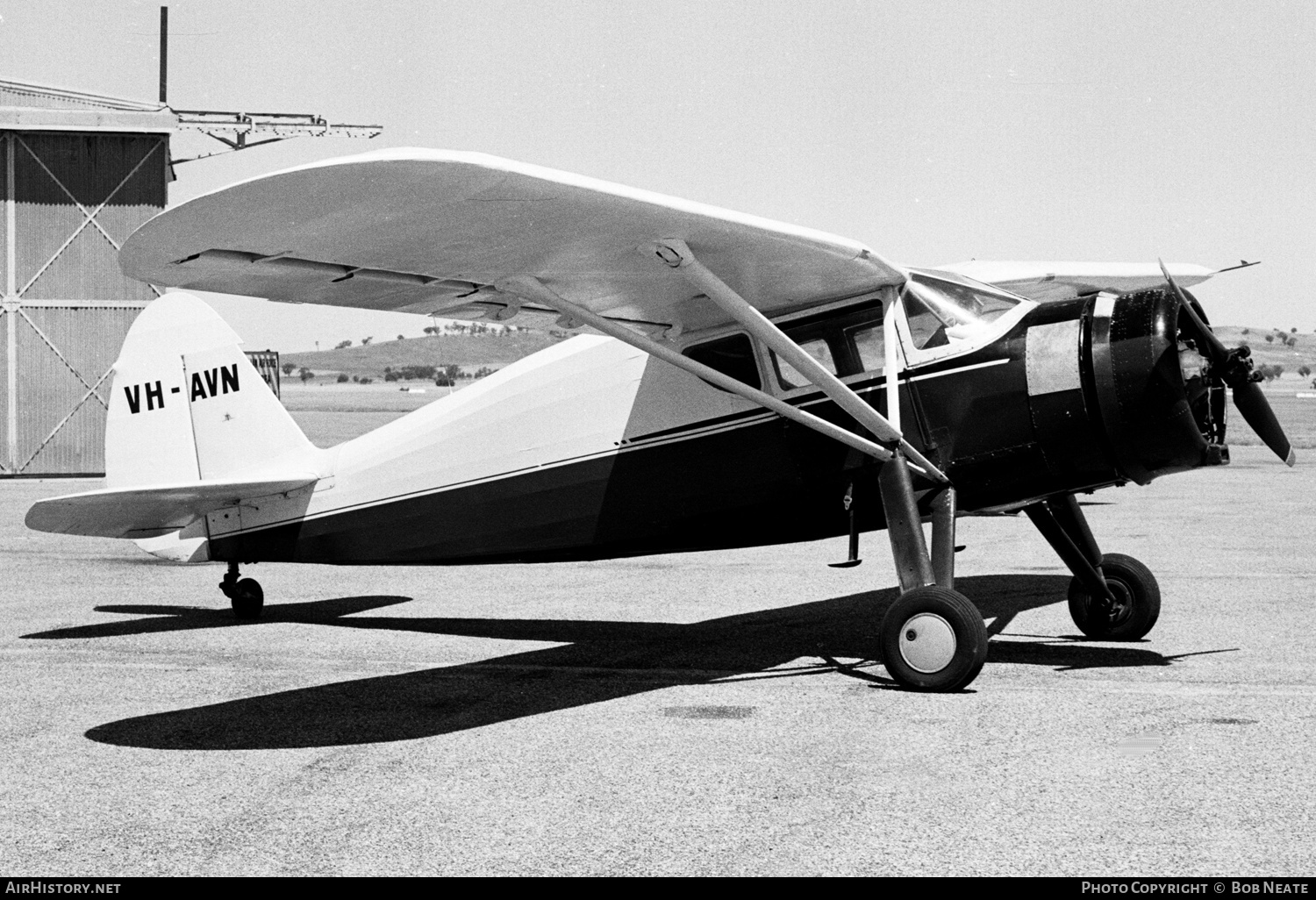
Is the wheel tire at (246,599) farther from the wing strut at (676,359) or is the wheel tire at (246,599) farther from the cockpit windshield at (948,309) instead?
the cockpit windshield at (948,309)

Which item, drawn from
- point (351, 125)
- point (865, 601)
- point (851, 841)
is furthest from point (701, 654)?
point (351, 125)

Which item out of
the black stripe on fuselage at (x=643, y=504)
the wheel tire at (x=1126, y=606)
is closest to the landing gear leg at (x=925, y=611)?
the black stripe on fuselage at (x=643, y=504)

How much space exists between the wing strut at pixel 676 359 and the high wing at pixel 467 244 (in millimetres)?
104

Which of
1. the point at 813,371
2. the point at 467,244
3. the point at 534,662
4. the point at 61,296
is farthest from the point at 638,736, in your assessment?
the point at 61,296

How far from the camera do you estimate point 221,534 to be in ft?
34.3

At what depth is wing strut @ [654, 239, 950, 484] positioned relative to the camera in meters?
7.52

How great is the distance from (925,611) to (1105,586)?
2.25 meters

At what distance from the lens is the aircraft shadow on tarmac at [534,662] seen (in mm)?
6707

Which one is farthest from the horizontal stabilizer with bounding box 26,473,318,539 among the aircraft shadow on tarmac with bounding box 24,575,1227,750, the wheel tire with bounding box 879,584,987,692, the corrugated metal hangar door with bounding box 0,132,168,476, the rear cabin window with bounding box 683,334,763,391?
the corrugated metal hangar door with bounding box 0,132,168,476

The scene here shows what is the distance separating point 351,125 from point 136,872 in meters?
70.5

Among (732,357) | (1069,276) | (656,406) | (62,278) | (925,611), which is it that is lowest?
(925,611)

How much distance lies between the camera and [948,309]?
26.9ft

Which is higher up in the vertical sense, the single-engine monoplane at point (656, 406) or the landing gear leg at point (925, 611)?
the single-engine monoplane at point (656, 406)

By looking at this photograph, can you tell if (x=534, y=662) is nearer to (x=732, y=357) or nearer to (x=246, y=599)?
(x=732, y=357)
